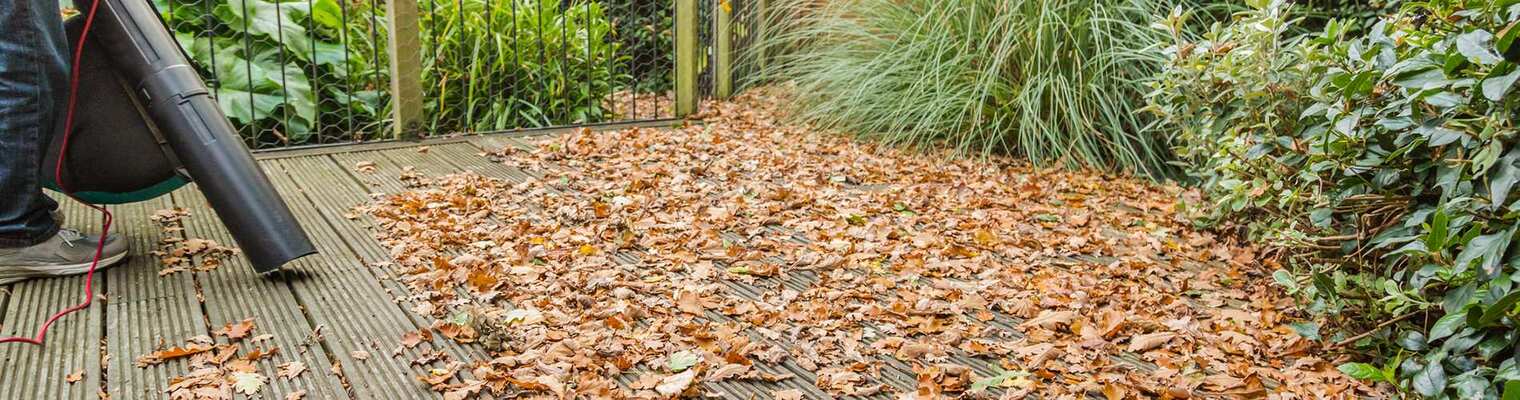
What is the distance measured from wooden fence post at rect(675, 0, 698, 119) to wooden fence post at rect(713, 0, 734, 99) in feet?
1.53

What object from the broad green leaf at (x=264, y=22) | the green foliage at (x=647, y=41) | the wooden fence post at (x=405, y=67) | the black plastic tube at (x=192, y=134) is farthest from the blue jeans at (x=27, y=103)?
the green foliage at (x=647, y=41)

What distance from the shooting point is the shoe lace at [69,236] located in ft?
7.49

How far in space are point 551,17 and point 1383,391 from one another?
13.2 feet

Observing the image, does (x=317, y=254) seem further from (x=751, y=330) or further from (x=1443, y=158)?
(x=1443, y=158)

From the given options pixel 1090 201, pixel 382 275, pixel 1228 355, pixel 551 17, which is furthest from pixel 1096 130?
pixel 382 275

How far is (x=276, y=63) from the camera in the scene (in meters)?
4.26

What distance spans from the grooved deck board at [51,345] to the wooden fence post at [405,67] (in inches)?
71.3

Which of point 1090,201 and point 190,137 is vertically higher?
point 190,137

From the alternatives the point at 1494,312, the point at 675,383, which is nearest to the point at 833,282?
the point at 675,383

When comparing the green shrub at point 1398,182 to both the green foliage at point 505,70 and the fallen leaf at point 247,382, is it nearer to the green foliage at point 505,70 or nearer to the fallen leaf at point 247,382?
the fallen leaf at point 247,382

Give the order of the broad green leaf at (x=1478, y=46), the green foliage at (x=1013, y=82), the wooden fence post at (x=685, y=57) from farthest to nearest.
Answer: the wooden fence post at (x=685, y=57), the green foliage at (x=1013, y=82), the broad green leaf at (x=1478, y=46)

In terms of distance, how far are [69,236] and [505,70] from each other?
105 inches

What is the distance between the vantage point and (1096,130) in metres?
4.38

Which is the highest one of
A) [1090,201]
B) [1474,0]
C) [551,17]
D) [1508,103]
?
[1474,0]
